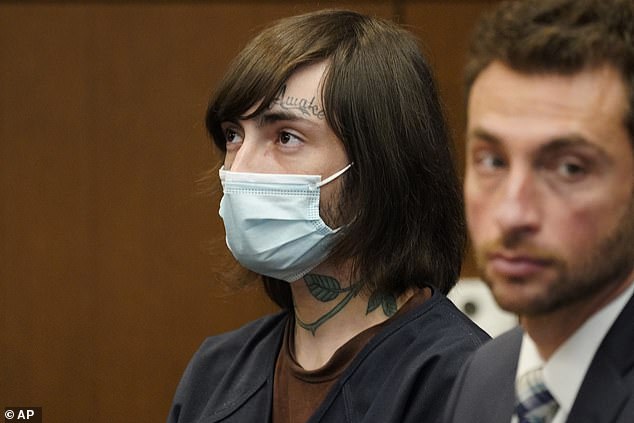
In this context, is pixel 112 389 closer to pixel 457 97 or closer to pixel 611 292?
pixel 457 97

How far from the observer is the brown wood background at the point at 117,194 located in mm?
4516

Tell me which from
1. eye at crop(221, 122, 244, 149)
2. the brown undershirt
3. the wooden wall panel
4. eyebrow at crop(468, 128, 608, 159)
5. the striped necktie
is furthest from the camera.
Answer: the wooden wall panel

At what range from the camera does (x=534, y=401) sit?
164 centimetres

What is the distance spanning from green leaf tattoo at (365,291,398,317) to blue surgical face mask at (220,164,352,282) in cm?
13

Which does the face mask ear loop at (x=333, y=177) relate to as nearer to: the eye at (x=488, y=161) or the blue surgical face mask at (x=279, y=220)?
the blue surgical face mask at (x=279, y=220)

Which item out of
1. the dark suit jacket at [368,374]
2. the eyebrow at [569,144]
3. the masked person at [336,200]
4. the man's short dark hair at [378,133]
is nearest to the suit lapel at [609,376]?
the eyebrow at [569,144]

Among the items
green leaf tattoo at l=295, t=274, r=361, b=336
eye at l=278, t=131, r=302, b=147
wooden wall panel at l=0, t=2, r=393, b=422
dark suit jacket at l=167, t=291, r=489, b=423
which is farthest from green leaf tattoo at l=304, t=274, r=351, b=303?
wooden wall panel at l=0, t=2, r=393, b=422

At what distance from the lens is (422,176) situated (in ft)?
7.93

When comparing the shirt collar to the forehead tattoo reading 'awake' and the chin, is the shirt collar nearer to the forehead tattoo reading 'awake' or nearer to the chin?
the chin

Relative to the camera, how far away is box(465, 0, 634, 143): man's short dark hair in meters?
1.50

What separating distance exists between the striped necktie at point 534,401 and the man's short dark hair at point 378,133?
0.73m

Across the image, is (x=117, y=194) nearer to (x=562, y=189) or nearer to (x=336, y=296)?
(x=336, y=296)

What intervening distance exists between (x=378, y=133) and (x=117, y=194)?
7.81 ft

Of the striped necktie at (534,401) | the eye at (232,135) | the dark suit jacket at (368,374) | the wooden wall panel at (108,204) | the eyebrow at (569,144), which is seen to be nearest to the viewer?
the eyebrow at (569,144)
